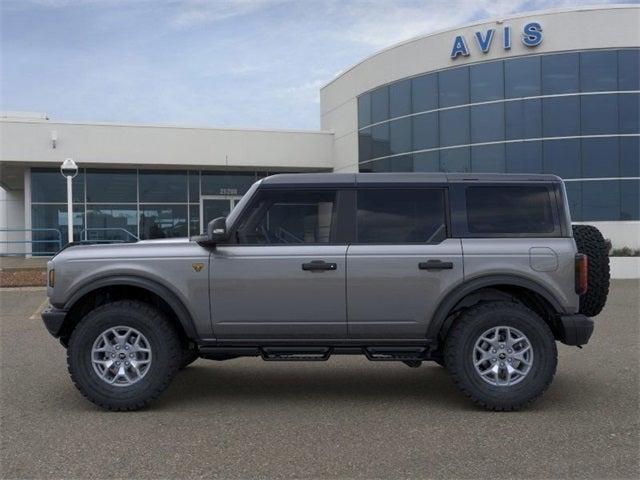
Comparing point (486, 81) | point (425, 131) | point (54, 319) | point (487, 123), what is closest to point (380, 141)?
point (425, 131)

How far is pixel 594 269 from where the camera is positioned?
5547 millimetres

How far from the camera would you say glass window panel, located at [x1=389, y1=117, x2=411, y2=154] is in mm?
23172

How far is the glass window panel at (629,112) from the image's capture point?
1991 cm

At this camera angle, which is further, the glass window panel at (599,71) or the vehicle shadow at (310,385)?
the glass window panel at (599,71)

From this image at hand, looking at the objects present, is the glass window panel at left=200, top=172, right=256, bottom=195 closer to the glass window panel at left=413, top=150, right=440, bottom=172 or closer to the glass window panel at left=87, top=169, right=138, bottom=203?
the glass window panel at left=87, top=169, right=138, bottom=203

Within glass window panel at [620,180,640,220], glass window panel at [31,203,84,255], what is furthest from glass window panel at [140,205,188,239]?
glass window panel at [620,180,640,220]

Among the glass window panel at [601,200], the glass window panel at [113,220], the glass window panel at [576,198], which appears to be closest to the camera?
the glass window panel at [601,200]

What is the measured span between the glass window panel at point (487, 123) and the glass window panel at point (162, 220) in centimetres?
1167

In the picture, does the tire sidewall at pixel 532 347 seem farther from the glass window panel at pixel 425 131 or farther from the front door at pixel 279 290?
the glass window panel at pixel 425 131

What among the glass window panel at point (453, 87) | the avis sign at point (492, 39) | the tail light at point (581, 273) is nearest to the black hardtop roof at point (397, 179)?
the tail light at point (581, 273)

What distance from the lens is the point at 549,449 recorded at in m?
4.37

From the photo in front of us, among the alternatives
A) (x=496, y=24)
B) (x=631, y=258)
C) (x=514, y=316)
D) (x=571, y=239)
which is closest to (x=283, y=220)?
(x=514, y=316)

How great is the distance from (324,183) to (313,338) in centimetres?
133

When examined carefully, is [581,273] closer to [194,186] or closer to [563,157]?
[563,157]
